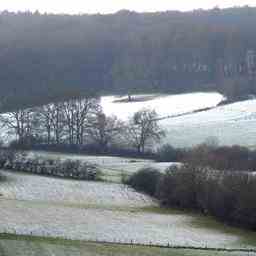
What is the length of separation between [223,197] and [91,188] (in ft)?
37.4

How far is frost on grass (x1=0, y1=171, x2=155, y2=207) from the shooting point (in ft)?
152

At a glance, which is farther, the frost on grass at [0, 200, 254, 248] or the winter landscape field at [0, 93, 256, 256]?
the frost on grass at [0, 200, 254, 248]

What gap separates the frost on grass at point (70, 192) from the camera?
152ft

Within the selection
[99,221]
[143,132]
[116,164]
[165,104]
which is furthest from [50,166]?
[165,104]

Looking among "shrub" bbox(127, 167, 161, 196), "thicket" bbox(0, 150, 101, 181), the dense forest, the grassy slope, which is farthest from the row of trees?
the grassy slope

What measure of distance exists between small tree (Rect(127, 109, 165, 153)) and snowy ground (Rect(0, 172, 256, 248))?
1940cm

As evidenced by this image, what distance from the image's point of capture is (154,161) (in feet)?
209

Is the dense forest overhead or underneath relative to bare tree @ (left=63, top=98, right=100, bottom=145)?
overhead

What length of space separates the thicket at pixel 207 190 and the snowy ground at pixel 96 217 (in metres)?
1.13

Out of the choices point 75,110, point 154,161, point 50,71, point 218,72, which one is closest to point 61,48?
point 50,71

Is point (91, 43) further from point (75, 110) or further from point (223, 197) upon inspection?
point (223, 197)

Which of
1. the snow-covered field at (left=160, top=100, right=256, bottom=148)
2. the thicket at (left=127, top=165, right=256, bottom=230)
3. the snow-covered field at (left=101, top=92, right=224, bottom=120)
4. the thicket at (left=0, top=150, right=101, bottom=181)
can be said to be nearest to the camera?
the thicket at (left=127, top=165, right=256, bottom=230)

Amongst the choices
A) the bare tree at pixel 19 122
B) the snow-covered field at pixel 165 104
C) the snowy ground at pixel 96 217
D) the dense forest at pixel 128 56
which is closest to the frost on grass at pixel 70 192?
the snowy ground at pixel 96 217

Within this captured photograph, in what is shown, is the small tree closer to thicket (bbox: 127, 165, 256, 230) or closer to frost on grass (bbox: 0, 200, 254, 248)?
thicket (bbox: 127, 165, 256, 230)
